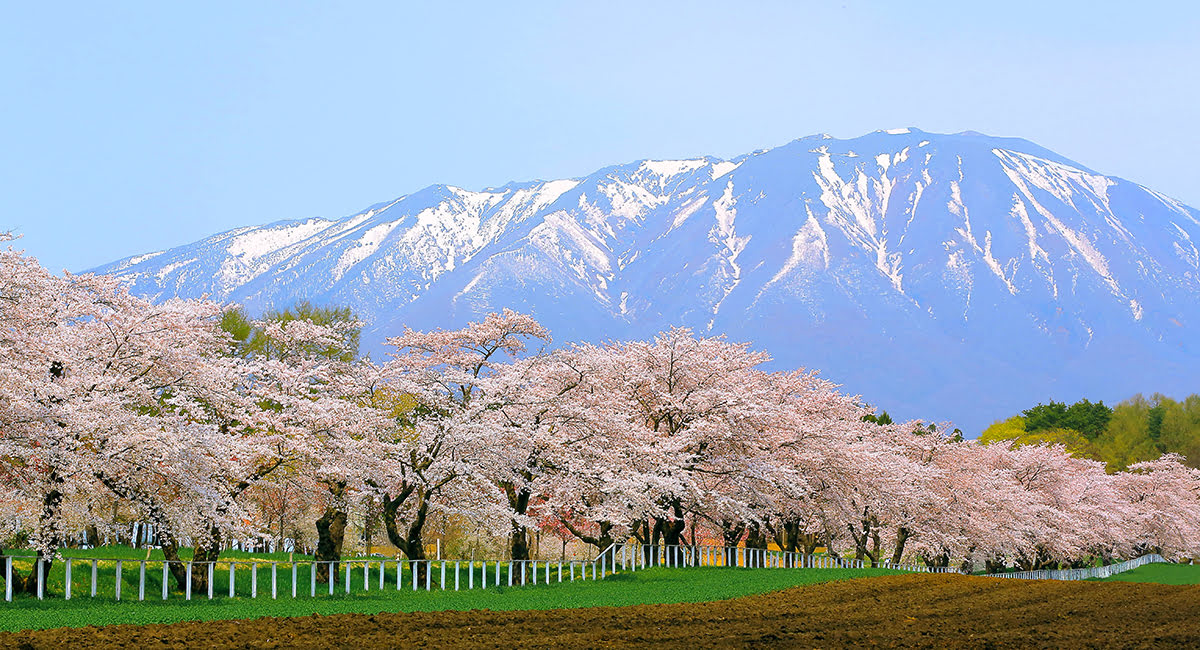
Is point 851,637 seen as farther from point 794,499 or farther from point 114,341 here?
point 794,499

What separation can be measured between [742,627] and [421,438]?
46.3ft

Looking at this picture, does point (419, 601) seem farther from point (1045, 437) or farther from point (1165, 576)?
point (1045, 437)

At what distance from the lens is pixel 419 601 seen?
85.0ft

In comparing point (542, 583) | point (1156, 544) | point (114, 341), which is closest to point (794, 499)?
point (542, 583)

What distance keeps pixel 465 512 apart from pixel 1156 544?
266 feet

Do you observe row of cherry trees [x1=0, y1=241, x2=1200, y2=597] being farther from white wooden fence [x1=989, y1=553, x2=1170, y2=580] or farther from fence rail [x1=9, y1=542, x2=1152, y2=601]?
white wooden fence [x1=989, y1=553, x2=1170, y2=580]

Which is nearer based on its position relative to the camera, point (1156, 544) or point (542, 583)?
point (542, 583)

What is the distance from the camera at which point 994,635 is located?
66.1ft

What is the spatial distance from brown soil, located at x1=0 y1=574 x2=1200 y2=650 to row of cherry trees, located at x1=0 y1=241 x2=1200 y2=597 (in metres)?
7.19

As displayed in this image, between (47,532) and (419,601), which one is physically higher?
(47,532)

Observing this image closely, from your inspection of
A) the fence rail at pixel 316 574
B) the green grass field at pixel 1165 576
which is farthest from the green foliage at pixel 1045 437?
the fence rail at pixel 316 574

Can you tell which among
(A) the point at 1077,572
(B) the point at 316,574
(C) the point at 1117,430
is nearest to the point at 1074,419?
(C) the point at 1117,430

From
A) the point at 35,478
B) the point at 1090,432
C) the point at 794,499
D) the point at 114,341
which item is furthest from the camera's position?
the point at 1090,432

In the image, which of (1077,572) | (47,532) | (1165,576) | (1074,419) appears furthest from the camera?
(1074,419)
